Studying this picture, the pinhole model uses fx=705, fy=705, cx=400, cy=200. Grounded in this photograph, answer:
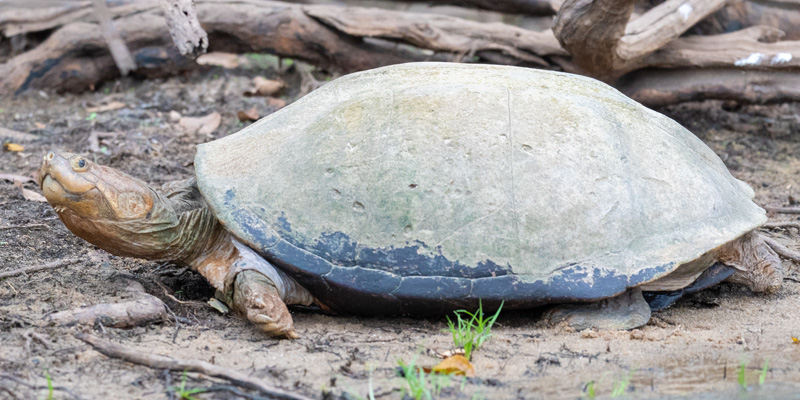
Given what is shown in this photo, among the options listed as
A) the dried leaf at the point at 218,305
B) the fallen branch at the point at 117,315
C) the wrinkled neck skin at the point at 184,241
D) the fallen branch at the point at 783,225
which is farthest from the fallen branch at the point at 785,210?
the fallen branch at the point at 117,315

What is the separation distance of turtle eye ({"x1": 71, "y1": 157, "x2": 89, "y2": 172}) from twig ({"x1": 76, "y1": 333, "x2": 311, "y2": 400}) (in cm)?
89

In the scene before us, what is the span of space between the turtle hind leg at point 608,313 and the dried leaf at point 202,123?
14.7 feet

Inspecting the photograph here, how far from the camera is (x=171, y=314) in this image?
349 cm

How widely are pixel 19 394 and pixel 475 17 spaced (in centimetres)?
1346

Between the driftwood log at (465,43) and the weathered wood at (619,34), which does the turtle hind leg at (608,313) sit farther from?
the weathered wood at (619,34)

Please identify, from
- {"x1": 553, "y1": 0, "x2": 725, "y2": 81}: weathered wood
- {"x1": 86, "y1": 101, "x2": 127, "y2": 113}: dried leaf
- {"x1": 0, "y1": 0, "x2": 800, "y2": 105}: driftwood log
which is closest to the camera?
{"x1": 553, "y1": 0, "x2": 725, "y2": 81}: weathered wood

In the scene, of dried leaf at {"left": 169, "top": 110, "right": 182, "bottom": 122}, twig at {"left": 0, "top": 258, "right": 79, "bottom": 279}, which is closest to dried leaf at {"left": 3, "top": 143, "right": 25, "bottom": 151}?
dried leaf at {"left": 169, "top": 110, "right": 182, "bottom": 122}

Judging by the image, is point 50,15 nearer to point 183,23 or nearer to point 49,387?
point 183,23

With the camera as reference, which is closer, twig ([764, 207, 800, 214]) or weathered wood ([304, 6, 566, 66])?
twig ([764, 207, 800, 214])

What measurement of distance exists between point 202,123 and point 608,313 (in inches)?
192

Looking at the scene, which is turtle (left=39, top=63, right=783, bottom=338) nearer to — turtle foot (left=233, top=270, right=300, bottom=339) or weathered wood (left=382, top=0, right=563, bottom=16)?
turtle foot (left=233, top=270, right=300, bottom=339)

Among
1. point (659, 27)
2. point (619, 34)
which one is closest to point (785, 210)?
point (619, 34)

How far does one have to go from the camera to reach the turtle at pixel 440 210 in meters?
3.42

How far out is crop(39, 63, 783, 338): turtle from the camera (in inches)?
134
